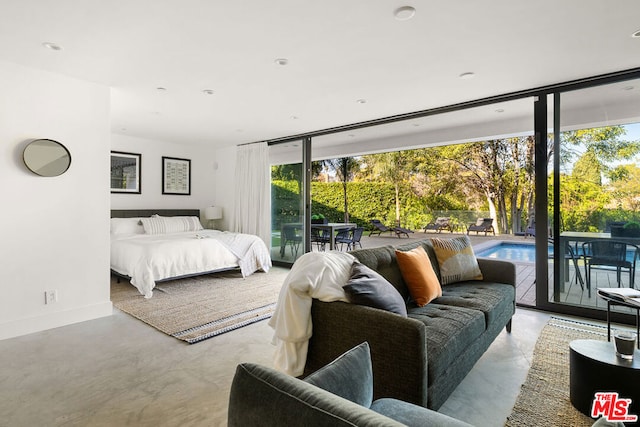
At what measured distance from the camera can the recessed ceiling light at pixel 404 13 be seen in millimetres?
2241

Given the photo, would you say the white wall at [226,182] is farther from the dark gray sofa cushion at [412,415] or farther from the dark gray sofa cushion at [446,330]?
the dark gray sofa cushion at [412,415]

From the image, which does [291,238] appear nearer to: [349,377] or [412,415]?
[412,415]

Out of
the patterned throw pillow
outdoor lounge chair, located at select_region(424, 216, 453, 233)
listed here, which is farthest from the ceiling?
outdoor lounge chair, located at select_region(424, 216, 453, 233)

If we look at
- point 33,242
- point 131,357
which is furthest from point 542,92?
point 33,242

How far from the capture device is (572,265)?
11.7ft

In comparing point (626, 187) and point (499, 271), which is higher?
point (626, 187)

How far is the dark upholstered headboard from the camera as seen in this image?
605 centimetres

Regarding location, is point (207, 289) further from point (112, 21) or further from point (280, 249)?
point (112, 21)

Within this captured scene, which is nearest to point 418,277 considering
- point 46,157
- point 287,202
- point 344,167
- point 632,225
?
point 632,225

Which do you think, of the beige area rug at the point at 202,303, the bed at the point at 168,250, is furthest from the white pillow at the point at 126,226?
the beige area rug at the point at 202,303

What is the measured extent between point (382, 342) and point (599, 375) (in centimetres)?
119

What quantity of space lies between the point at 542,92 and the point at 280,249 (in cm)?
478

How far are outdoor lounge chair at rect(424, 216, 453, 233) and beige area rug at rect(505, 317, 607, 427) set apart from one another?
4.94m

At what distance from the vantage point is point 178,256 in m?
4.69
